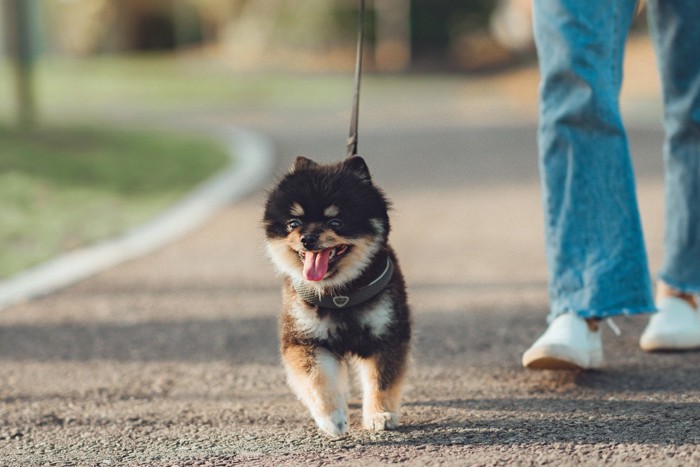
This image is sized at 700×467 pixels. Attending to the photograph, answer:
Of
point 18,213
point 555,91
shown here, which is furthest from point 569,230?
point 18,213

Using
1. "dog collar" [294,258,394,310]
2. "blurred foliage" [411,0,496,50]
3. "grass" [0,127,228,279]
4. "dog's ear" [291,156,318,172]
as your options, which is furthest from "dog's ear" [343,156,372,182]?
"blurred foliage" [411,0,496,50]

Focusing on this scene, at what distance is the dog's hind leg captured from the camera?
130 inches

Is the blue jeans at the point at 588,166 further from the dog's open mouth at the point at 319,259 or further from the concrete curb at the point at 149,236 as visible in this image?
the concrete curb at the point at 149,236

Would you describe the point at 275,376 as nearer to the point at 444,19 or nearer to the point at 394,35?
the point at 394,35

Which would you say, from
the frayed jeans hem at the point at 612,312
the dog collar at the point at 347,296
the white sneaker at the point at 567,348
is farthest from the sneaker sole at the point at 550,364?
the dog collar at the point at 347,296

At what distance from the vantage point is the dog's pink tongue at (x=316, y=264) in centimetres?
324

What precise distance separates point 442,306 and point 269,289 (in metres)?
1.03

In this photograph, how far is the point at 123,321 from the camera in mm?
5070

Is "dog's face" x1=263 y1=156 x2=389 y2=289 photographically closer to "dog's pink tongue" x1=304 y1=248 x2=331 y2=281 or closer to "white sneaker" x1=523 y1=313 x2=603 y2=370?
"dog's pink tongue" x1=304 y1=248 x2=331 y2=281

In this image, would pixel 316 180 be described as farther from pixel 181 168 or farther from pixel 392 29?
pixel 392 29

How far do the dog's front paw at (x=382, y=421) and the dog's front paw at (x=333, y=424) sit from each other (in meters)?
0.09

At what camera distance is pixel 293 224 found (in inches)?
130

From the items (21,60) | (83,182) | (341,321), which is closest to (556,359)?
(341,321)

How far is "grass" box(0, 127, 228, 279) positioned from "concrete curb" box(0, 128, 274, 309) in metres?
0.13
